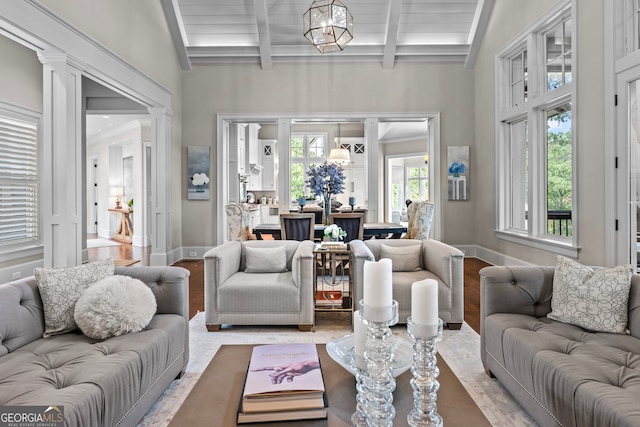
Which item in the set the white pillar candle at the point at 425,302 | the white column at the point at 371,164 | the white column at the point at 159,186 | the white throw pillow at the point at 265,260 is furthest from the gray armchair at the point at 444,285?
the white column at the point at 159,186

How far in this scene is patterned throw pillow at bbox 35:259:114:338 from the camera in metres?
1.88

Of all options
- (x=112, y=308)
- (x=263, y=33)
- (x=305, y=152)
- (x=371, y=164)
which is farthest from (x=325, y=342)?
(x=305, y=152)

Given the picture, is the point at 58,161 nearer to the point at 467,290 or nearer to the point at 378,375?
the point at 378,375

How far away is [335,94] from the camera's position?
20.9 feet

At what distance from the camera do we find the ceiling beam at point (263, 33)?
5539 millimetres

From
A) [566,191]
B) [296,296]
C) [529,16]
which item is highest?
[529,16]

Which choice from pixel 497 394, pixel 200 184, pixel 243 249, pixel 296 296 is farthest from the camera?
pixel 200 184

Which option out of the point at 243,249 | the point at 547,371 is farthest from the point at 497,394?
the point at 243,249

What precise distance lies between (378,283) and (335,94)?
5904 millimetres

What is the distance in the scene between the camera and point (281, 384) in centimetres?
118

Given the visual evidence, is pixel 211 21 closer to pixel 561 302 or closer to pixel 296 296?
pixel 296 296

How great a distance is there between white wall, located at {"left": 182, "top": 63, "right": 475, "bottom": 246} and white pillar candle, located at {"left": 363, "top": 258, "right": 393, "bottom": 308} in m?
5.76

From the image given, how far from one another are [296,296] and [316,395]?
1.84m

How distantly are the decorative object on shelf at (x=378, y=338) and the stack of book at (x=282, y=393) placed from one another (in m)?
0.18
